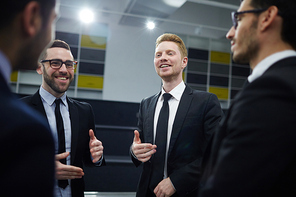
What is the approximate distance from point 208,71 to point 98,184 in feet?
17.8

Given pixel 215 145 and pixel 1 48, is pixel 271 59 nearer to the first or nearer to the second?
pixel 215 145

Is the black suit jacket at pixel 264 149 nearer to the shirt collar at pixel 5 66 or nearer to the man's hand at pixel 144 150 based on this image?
the shirt collar at pixel 5 66

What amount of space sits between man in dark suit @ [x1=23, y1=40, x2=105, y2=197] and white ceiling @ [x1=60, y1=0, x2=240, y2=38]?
3.58 meters

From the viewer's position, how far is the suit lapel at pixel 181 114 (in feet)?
4.76

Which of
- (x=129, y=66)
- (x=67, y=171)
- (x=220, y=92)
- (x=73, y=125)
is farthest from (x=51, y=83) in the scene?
(x=220, y=92)

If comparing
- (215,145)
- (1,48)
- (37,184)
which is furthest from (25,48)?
(215,145)

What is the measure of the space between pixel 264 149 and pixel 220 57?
23.6ft

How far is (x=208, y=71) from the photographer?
7109 mm

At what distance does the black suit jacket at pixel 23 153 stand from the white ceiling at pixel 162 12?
4.57m

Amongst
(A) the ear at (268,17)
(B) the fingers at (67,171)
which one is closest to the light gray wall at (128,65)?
(B) the fingers at (67,171)

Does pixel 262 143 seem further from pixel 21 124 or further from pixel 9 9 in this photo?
pixel 9 9

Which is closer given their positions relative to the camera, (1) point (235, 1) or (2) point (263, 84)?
(2) point (263, 84)

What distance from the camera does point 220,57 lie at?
288 inches

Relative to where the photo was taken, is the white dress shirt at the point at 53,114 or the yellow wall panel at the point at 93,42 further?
the yellow wall panel at the point at 93,42
